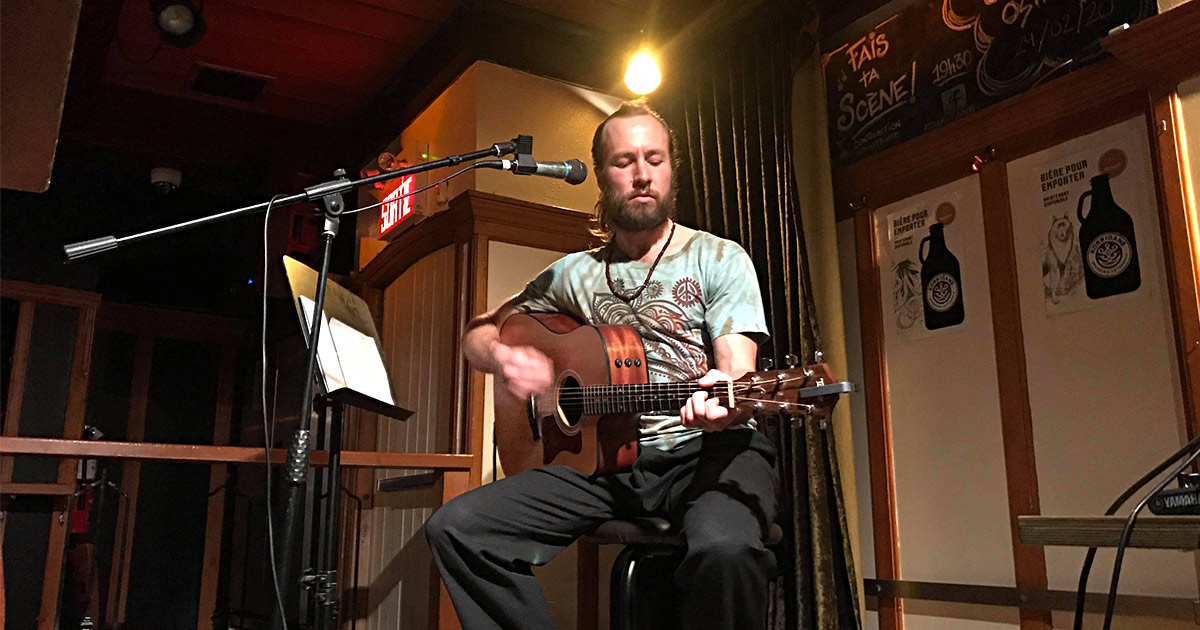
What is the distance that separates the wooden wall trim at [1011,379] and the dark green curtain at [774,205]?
0.44 metres

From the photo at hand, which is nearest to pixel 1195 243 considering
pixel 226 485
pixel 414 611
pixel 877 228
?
pixel 877 228

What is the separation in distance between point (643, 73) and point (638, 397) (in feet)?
5.69

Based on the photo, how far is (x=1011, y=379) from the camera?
2.28 m

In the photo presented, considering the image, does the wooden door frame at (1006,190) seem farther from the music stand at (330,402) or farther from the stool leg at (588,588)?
the music stand at (330,402)

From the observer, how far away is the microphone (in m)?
1.92

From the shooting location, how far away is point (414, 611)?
3.47 meters

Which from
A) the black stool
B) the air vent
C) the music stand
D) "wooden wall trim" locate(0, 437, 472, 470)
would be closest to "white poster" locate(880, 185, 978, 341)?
the black stool

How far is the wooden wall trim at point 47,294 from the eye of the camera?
4.84 m

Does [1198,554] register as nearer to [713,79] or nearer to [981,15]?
[981,15]

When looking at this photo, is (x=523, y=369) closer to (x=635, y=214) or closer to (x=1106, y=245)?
(x=635, y=214)

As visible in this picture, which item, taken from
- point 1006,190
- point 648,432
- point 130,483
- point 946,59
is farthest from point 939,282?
point 130,483

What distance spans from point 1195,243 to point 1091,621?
2.98 ft

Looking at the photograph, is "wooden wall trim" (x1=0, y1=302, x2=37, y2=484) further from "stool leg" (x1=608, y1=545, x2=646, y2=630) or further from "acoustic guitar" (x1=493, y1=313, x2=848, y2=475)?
"stool leg" (x1=608, y1=545, x2=646, y2=630)

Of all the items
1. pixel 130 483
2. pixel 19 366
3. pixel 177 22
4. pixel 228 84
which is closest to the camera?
pixel 177 22
